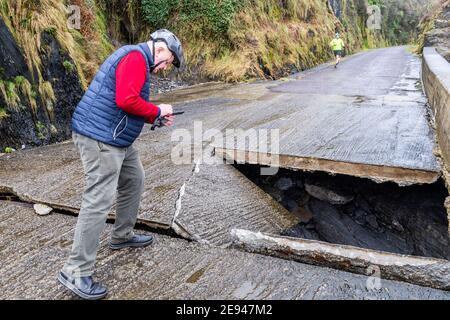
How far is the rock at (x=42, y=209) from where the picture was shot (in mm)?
4068

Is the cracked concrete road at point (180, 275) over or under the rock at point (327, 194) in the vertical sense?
over

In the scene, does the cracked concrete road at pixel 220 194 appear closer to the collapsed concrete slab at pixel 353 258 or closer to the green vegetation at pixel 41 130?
the collapsed concrete slab at pixel 353 258

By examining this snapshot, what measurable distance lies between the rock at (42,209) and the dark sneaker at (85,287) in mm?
1501

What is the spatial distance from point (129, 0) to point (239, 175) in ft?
33.6

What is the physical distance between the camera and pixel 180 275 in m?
3.05

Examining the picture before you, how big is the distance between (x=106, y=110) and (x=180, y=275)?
1.31 meters

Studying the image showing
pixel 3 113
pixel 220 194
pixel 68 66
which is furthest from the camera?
pixel 68 66

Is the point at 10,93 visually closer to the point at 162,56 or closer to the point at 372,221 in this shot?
the point at 162,56

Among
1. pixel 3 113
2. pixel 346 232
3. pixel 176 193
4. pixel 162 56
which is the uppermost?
pixel 162 56

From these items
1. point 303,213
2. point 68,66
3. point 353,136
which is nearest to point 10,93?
point 68,66

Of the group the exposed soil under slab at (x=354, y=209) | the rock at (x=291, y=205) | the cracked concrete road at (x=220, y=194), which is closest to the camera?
the cracked concrete road at (x=220, y=194)

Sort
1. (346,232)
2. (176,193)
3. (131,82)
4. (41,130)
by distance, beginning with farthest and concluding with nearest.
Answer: (41,130) < (346,232) < (176,193) < (131,82)

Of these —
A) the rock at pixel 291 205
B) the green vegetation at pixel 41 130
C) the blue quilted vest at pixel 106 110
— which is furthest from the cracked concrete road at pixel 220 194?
the blue quilted vest at pixel 106 110
